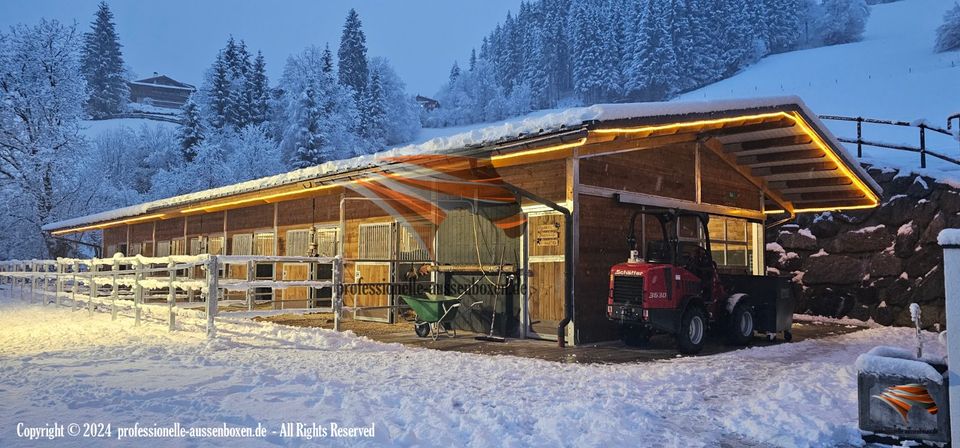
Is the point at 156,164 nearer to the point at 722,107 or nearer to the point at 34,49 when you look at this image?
the point at 34,49

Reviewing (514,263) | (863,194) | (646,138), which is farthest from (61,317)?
(863,194)

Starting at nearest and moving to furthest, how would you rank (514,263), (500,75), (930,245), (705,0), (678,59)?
(514,263), (930,245), (678,59), (705,0), (500,75)

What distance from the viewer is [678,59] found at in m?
64.1

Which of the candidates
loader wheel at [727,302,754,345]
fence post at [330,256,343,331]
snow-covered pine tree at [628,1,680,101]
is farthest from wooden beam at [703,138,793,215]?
snow-covered pine tree at [628,1,680,101]

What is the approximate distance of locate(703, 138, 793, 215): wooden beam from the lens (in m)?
13.0

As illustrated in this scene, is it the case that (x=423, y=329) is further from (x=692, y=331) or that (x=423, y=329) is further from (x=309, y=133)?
(x=309, y=133)

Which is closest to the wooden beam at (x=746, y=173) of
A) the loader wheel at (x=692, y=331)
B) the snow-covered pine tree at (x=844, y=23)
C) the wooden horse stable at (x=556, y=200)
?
the wooden horse stable at (x=556, y=200)

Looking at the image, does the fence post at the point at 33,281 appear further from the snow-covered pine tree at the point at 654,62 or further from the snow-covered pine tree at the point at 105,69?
the snow-covered pine tree at the point at 105,69

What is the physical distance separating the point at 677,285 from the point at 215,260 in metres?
6.80

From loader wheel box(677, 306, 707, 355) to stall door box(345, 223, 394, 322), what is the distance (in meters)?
6.14

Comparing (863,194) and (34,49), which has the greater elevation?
(34,49)

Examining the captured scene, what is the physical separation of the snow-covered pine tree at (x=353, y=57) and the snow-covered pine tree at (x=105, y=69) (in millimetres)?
32935

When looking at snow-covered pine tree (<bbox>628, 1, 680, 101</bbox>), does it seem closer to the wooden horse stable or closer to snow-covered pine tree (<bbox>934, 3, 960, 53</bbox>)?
snow-covered pine tree (<bbox>934, 3, 960, 53</bbox>)

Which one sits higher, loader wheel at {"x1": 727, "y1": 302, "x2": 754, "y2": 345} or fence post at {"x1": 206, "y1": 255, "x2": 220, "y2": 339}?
fence post at {"x1": 206, "y1": 255, "x2": 220, "y2": 339}
